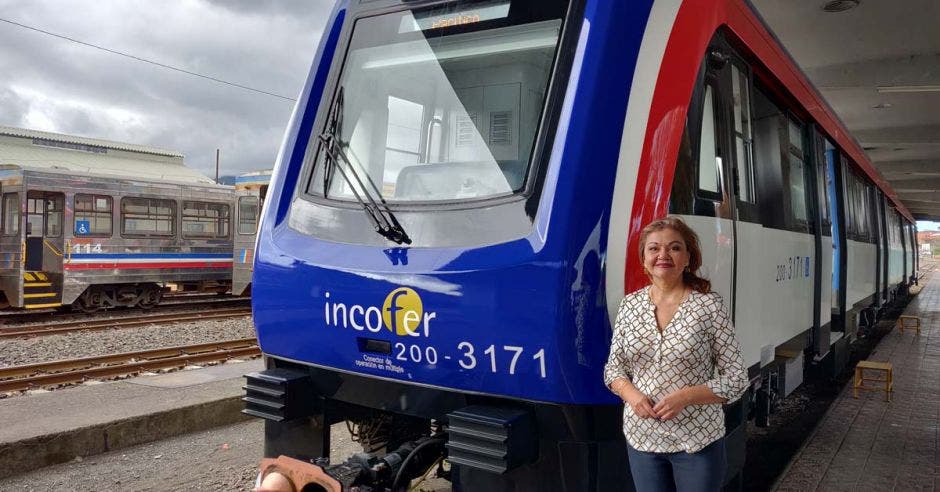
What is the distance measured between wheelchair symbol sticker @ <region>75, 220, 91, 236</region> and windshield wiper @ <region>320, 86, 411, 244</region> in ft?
43.2

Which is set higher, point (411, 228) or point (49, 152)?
point (49, 152)

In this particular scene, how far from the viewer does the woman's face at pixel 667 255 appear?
2578mm

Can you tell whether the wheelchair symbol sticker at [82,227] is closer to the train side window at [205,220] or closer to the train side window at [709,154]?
the train side window at [205,220]

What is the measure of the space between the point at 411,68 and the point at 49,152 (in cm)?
3992

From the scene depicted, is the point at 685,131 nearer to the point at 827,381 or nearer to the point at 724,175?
the point at 724,175

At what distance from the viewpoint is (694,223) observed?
10.7 feet

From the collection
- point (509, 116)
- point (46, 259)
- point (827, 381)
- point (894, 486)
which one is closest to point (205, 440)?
point (509, 116)

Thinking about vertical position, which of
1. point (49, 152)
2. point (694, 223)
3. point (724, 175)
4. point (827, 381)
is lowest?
point (827, 381)

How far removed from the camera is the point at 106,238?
15242 mm

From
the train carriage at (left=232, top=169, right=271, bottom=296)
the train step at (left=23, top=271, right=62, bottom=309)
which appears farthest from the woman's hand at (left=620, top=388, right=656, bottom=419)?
the train carriage at (left=232, top=169, right=271, bottom=296)

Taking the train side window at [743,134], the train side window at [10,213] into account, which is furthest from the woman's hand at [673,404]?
the train side window at [10,213]

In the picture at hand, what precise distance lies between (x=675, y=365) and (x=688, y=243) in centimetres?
44

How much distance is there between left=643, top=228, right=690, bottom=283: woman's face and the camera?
2.58m

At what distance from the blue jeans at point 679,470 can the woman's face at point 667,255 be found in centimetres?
64
